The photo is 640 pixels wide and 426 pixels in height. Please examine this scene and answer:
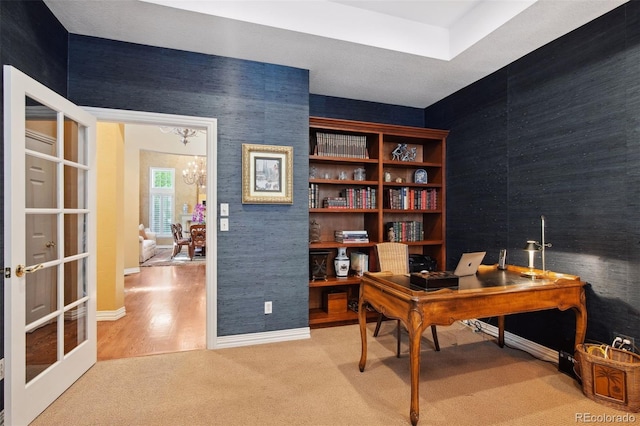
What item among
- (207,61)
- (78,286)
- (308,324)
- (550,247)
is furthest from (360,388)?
(207,61)

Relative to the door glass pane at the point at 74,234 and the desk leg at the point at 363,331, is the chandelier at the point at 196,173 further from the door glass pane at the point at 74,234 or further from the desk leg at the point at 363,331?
the desk leg at the point at 363,331

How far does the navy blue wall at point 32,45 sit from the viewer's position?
5.77 feet

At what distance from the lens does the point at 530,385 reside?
2.21m

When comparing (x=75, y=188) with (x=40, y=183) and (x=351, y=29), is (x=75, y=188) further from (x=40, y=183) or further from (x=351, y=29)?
(x=351, y=29)

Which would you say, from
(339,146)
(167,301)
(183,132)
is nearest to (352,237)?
(339,146)

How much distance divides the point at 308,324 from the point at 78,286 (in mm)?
1991

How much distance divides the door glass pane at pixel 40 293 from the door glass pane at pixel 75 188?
498 millimetres

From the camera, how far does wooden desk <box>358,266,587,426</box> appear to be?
1776mm

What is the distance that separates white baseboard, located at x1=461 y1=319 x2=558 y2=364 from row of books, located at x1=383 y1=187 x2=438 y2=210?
1.49 meters

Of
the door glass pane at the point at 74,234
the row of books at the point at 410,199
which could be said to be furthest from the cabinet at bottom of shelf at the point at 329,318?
the door glass pane at the point at 74,234

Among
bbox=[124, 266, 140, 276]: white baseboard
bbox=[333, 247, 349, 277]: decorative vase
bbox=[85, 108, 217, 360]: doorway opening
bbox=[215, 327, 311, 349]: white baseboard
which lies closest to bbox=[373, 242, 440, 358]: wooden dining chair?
bbox=[333, 247, 349, 277]: decorative vase

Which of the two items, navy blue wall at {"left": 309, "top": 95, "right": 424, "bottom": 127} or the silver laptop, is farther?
navy blue wall at {"left": 309, "top": 95, "right": 424, "bottom": 127}

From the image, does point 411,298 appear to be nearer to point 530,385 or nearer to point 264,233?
point 530,385

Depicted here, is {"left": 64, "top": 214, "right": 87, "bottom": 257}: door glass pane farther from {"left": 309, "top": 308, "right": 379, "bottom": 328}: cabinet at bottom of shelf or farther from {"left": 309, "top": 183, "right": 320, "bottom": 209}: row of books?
{"left": 309, "top": 308, "right": 379, "bottom": 328}: cabinet at bottom of shelf
